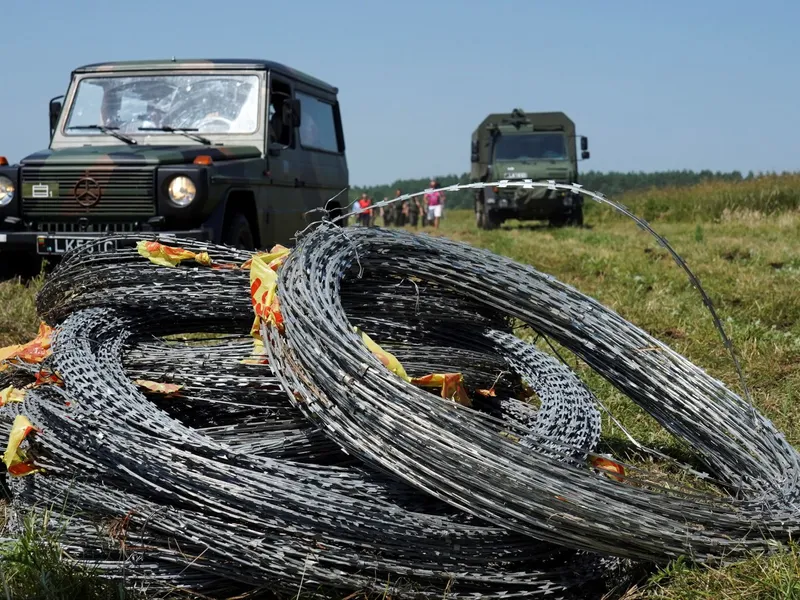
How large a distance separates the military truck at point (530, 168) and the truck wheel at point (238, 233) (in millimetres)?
12864

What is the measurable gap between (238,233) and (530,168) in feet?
46.0

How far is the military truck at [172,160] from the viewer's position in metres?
7.23

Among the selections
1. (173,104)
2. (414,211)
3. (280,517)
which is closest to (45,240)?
(173,104)

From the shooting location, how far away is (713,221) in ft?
75.6

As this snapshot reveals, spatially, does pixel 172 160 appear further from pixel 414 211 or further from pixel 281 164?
pixel 414 211

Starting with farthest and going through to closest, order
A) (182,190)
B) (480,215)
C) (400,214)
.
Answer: (400,214) → (480,215) → (182,190)

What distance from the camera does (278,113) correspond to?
8.48m

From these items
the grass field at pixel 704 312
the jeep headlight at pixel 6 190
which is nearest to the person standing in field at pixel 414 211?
the grass field at pixel 704 312

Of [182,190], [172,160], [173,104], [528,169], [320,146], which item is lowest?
[182,190]

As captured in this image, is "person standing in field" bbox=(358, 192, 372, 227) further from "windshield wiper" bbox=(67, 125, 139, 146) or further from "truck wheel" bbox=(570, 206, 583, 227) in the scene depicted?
"truck wheel" bbox=(570, 206, 583, 227)

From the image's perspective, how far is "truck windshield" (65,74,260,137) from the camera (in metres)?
8.12

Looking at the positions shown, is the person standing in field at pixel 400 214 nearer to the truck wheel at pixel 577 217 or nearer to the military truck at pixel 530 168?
the military truck at pixel 530 168

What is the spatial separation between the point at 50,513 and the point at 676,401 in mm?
2111

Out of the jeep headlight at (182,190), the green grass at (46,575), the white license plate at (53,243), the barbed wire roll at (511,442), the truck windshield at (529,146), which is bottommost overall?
the green grass at (46,575)
